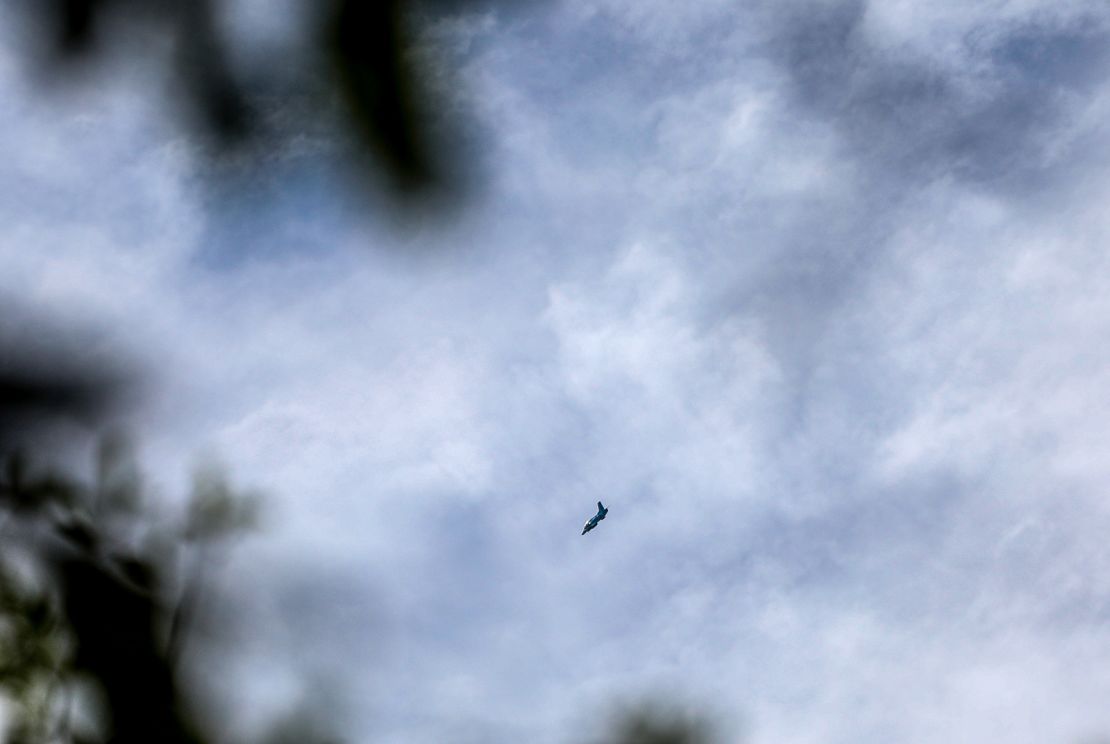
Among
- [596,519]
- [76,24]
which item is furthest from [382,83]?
[596,519]

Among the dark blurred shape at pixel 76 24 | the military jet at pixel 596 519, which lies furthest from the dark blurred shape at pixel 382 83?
the military jet at pixel 596 519

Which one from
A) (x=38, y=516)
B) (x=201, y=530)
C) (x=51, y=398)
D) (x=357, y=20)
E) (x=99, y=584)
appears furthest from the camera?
(x=201, y=530)

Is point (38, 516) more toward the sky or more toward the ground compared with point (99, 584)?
more toward the sky

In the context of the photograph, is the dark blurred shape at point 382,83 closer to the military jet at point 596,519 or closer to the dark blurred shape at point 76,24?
the dark blurred shape at point 76,24

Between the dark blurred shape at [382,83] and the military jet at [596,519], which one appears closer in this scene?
the dark blurred shape at [382,83]

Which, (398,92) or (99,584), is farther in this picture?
(99,584)

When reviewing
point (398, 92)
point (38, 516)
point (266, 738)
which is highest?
point (38, 516)

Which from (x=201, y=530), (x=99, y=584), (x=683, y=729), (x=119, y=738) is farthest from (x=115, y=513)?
(x=683, y=729)

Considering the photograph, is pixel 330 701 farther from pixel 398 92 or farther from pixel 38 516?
pixel 398 92

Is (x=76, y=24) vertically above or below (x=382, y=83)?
above

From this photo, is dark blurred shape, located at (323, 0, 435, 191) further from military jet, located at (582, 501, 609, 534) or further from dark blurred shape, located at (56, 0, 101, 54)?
military jet, located at (582, 501, 609, 534)

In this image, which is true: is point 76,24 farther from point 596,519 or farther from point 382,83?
point 596,519
